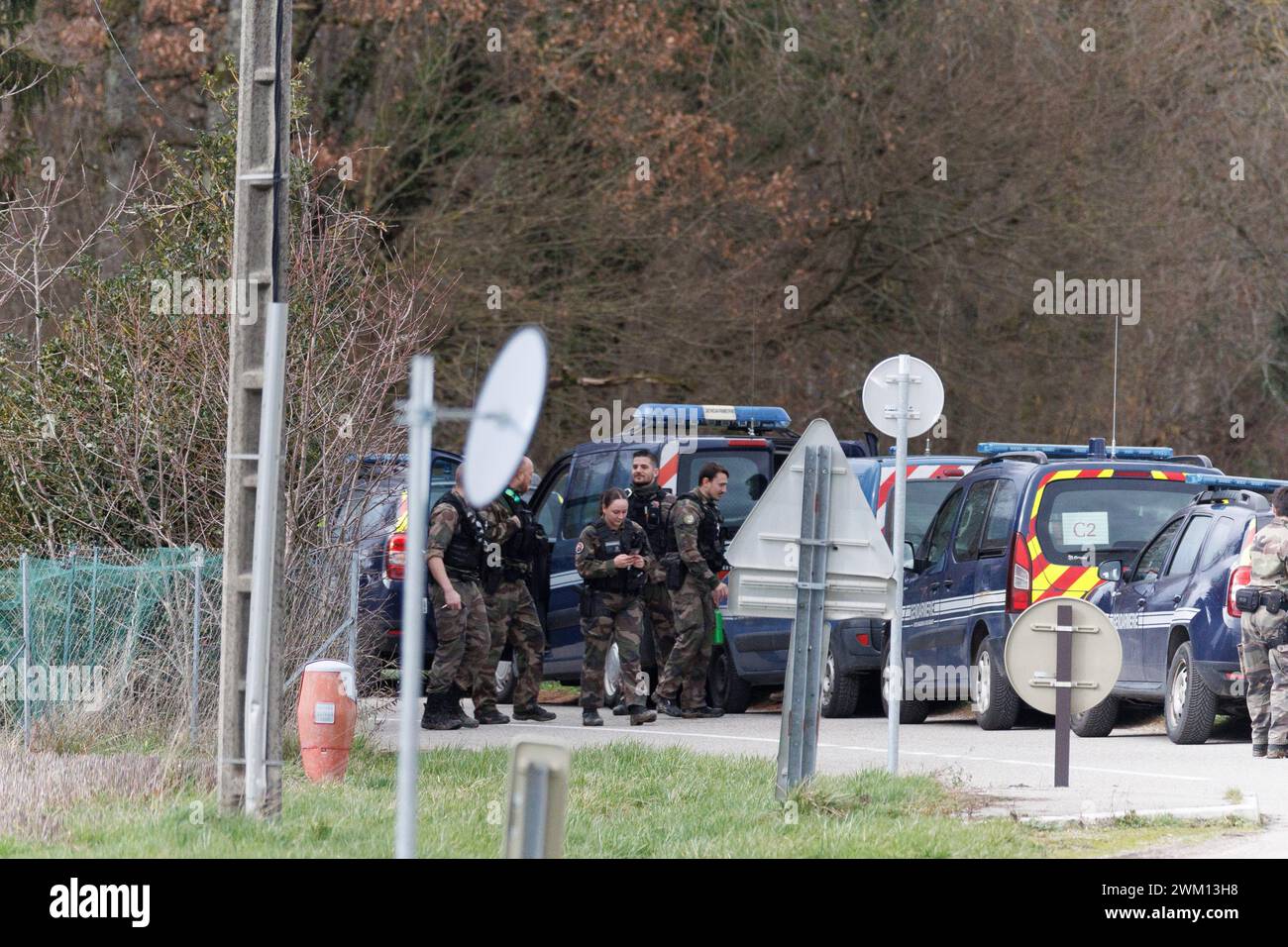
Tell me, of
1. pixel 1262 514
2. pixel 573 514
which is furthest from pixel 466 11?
pixel 1262 514

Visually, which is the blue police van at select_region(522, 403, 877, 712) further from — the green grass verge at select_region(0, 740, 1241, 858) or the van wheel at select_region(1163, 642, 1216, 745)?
the green grass verge at select_region(0, 740, 1241, 858)

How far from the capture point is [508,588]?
14570 millimetres

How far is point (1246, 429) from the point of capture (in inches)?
1328

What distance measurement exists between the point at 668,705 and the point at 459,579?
2.39m

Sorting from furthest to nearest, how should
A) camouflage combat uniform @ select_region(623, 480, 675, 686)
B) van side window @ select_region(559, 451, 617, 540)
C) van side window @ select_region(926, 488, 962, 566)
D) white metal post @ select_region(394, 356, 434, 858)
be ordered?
van side window @ select_region(559, 451, 617, 540) → van side window @ select_region(926, 488, 962, 566) → camouflage combat uniform @ select_region(623, 480, 675, 686) → white metal post @ select_region(394, 356, 434, 858)

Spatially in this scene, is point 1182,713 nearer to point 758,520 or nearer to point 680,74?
point 758,520

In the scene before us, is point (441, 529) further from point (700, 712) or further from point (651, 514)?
point (700, 712)

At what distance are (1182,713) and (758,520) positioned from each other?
4.51m

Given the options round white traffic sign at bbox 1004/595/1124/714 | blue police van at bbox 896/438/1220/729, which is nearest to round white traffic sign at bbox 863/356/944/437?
round white traffic sign at bbox 1004/595/1124/714

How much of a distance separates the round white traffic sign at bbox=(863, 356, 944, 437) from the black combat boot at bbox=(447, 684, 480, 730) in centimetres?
377

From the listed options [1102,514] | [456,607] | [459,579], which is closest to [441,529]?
[459,579]

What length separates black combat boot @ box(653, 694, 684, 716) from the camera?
15.8m

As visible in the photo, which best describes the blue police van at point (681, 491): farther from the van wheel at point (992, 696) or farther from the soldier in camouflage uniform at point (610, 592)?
the van wheel at point (992, 696)

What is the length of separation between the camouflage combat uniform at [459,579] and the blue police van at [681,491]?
4.19 feet
